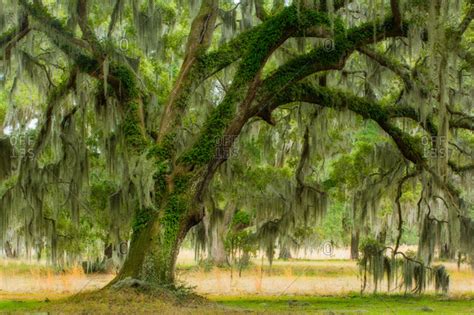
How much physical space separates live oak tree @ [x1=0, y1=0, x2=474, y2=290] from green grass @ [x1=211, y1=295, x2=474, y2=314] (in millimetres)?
851

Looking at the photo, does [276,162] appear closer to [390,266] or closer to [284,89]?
[390,266]

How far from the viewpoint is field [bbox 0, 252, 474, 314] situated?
8867 mm

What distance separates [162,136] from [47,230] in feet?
12.0

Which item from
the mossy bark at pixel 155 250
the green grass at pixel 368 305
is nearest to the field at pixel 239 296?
the green grass at pixel 368 305

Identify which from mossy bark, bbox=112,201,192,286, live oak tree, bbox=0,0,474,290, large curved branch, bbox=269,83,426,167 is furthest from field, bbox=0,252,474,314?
A: large curved branch, bbox=269,83,426,167

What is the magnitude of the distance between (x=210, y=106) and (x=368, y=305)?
482 cm

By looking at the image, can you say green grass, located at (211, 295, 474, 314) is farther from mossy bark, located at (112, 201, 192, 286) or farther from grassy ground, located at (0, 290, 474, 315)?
mossy bark, located at (112, 201, 192, 286)

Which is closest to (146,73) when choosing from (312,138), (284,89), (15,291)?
(312,138)

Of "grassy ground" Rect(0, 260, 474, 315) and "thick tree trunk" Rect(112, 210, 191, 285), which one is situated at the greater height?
"thick tree trunk" Rect(112, 210, 191, 285)

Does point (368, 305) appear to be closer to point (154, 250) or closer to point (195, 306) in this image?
point (195, 306)

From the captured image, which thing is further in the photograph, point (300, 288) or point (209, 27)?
point (300, 288)

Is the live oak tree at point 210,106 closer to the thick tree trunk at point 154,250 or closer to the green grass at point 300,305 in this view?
the thick tree trunk at point 154,250

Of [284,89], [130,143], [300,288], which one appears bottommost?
[300,288]

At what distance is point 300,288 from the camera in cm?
1766
